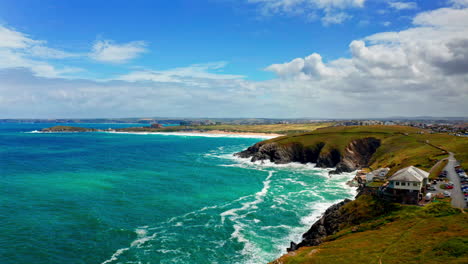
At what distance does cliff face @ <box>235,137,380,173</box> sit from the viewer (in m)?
139

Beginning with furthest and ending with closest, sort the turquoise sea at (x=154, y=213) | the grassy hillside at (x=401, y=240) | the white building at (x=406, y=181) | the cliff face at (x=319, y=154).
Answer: the cliff face at (x=319, y=154), the white building at (x=406, y=181), the turquoise sea at (x=154, y=213), the grassy hillside at (x=401, y=240)

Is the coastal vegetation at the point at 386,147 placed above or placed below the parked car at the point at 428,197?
above

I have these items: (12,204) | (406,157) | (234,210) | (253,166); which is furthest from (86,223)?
(406,157)

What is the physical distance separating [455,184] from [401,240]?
117 ft

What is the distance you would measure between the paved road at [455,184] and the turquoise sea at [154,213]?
26.0 metres

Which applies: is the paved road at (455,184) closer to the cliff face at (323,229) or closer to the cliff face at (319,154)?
the cliff face at (323,229)

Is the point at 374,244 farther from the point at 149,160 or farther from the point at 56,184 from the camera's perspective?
the point at 149,160

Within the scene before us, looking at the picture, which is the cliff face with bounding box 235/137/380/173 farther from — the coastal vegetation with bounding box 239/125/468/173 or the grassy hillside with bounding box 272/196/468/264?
the grassy hillside with bounding box 272/196/468/264

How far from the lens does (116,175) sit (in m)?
109

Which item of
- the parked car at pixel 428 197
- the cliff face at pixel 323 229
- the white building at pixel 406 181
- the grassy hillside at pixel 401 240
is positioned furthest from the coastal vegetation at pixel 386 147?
the grassy hillside at pixel 401 240

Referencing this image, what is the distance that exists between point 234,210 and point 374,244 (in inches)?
1420

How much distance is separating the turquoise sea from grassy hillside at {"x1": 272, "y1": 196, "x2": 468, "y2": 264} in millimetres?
10274

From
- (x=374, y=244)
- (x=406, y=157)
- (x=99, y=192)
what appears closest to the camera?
(x=374, y=244)

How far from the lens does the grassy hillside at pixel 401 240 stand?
37094mm
